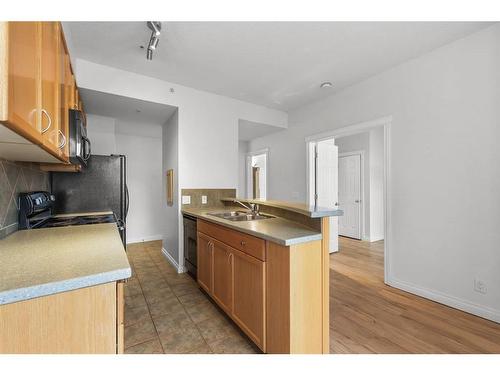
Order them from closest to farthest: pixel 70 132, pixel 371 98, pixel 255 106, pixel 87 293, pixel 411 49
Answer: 1. pixel 87 293
2. pixel 70 132
3. pixel 411 49
4. pixel 371 98
5. pixel 255 106

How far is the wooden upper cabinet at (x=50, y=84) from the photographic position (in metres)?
0.98

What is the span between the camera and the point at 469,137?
6.86 ft

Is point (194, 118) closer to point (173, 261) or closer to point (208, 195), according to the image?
point (208, 195)

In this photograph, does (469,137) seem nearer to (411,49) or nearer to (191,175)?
(411,49)

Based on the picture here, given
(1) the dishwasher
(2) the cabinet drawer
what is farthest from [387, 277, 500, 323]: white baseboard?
(1) the dishwasher

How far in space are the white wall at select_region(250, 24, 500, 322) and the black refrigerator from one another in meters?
3.36

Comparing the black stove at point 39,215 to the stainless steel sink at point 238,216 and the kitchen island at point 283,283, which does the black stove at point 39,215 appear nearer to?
the stainless steel sink at point 238,216

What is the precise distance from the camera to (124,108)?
317 centimetres

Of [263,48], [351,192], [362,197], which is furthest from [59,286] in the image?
[351,192]

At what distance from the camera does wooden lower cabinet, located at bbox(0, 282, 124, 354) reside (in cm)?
66

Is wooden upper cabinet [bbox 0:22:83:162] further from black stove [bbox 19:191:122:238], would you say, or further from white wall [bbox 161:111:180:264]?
white wall [bbox 161:111:180:264]

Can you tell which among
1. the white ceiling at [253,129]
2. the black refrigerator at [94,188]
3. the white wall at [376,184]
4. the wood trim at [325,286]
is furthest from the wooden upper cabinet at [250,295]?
the white wall at [376,184]

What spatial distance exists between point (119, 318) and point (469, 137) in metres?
3.04
